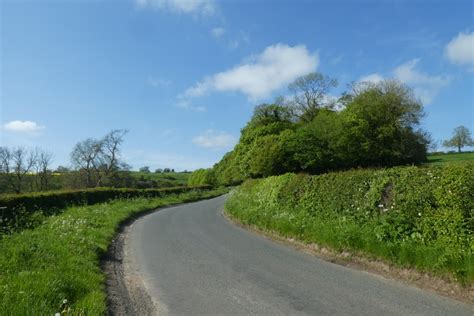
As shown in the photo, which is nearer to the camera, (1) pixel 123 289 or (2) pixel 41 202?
(1) pixel 123 289

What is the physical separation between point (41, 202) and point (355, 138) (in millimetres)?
27463

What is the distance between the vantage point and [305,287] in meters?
8.29

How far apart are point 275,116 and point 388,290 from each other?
4289cm

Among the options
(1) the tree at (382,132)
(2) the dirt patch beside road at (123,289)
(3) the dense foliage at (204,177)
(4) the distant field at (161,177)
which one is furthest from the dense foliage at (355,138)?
(4) the distant field at (161,177)

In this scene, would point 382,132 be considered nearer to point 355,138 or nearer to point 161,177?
point 355,138

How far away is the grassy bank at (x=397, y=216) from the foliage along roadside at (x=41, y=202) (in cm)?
1064

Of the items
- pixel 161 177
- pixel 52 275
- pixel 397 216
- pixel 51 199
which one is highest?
pixel 161 177

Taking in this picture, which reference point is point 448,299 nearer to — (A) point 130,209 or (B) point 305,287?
(B) point 305,287

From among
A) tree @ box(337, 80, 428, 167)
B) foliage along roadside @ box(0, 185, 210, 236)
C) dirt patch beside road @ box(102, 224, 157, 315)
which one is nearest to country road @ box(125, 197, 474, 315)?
dirt patch beside road @ box(102, 224, 157, 315)

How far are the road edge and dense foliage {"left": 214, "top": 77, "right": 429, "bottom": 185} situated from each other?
1830 cm

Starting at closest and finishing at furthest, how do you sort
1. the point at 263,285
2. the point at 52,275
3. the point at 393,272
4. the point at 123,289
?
the point at 52,275 < the point at 263,285 < the point at 123,289 < the point at 393,272

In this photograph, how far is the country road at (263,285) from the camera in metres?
7.00

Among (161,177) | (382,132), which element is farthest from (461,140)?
(161,177)

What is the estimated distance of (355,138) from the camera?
39625 millimetres
